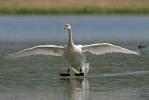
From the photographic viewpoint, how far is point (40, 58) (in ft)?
72.4

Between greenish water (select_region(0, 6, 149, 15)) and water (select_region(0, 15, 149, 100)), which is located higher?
greenish water (select_region(0, 6, 149, 15))

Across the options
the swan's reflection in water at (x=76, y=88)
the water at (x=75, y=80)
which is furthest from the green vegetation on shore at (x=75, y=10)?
the swan's reflection in water at (x=76, y=88)

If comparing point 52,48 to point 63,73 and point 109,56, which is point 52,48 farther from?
point 109,56

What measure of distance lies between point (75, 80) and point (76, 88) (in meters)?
1.56

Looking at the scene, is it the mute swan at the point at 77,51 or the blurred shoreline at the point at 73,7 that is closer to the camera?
the mute swan at the point at 77,51

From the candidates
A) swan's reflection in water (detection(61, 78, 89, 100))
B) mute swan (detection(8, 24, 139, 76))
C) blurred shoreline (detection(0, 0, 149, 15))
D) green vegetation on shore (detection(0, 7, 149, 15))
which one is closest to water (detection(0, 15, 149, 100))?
swan's reflection in water (detection(61, 78, 89, 100))

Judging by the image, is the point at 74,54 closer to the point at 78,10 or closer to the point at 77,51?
the point at 77,51

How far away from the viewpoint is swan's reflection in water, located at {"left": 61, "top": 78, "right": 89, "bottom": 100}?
13.5m

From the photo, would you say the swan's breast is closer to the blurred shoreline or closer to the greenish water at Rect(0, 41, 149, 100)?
the greenish water at Rect(0, 41, 149, 100)

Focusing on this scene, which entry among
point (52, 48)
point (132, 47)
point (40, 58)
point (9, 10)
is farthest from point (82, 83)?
point (9, 10)

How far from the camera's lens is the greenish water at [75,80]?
1374 centimetres

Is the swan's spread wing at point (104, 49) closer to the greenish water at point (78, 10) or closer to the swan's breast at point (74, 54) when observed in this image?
the swan's breast at point (74, 54)

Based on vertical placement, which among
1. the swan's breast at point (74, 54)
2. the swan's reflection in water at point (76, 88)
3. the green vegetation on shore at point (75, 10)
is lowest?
the swan's reflection in water at point (76, 88)

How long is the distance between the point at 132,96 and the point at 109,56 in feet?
29.7
